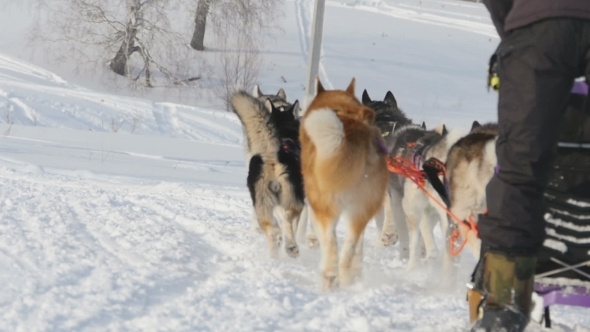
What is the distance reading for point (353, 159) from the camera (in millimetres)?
4164

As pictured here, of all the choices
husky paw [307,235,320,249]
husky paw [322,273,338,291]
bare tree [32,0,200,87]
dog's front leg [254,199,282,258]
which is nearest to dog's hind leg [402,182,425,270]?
husky paw [307,235,320,249]

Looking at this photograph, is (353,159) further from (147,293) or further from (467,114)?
(467,114)

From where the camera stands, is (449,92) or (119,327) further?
(449,92)

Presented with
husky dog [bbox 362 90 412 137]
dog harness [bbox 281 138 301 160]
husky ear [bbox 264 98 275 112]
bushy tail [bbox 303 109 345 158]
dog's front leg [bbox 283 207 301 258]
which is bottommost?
dog's front leg [bbox 283 207 301 258]

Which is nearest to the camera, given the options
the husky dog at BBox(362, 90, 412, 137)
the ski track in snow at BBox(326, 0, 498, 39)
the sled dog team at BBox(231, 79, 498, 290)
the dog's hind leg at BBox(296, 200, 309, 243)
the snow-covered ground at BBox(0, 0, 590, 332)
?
the snow-covered ground at BBox(0, 0, 590, 332)

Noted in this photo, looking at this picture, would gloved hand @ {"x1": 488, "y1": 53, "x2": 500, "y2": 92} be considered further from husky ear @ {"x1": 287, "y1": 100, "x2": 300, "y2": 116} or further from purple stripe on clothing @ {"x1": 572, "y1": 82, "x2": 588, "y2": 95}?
husky ear @ {"x1": 287, "y1": 100, "x2": 300, "y2": 116}

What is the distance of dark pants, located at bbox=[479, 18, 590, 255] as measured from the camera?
91.7 inches

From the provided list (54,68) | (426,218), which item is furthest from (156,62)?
(426,218)

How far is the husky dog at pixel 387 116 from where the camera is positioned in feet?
20.4

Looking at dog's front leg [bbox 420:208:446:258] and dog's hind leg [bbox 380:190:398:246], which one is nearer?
dog's front leg [bbox 420:208:446:258]

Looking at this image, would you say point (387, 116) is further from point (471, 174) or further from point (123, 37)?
point (123, 37)

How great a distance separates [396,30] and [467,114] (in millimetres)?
14788

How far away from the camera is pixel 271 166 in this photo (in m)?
5.19

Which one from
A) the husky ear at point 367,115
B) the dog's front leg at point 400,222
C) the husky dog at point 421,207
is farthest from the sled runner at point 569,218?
the dog's front leg at point 400,222
